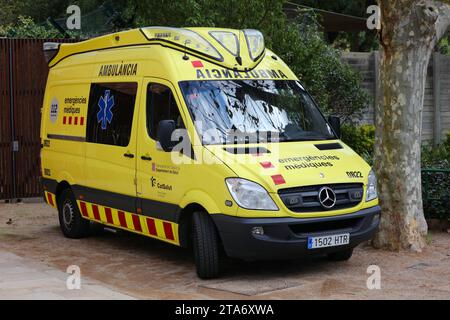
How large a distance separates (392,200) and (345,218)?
5.39 ft

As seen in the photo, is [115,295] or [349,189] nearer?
[115,295]

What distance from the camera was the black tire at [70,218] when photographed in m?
11.0

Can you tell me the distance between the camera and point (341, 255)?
29.9 ft

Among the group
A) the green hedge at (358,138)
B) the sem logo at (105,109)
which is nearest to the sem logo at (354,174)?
the sem logo at (105,109)

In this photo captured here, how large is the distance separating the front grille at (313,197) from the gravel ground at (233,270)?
2.57ft

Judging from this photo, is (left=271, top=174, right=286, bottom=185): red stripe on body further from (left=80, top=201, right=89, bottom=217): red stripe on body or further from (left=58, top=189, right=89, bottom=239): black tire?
(left=58, top=189, right=89, bottom=239): black tire

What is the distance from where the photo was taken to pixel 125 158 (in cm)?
954

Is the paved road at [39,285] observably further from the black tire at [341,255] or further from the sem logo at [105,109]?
the black tire at [341,255]

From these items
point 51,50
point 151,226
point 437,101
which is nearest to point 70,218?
point 151,226

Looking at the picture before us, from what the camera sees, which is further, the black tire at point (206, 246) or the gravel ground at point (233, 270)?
the black tire at point (206, 246)

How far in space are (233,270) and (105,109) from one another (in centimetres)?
278

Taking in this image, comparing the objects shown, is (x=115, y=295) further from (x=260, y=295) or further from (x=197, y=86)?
(x=197, y=86)
